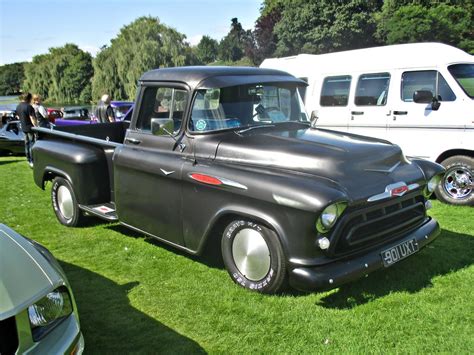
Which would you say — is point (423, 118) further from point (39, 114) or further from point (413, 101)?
point (39, 114)

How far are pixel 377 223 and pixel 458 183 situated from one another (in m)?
4.20

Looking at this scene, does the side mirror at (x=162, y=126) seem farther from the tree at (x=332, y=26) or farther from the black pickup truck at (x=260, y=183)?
the tree at (x=332, y=26)

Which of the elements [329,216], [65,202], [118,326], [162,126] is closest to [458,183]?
[329,216]

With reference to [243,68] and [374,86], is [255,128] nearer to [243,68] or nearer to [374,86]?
[243,68]

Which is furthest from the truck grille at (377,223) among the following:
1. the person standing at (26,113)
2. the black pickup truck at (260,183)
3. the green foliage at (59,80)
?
the green foliage at (59,80)

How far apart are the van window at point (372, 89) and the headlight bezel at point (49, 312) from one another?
705 centimetres

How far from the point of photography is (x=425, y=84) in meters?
7.75

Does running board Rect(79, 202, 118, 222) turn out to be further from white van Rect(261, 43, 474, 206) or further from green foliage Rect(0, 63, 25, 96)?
green foliage Rect(0, 63, 25, 96)

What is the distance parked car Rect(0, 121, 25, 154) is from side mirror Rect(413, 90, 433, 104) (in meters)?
12.7

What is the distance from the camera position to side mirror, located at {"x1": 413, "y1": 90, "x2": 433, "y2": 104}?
24.4ft

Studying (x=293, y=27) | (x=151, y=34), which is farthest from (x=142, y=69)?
(x=293, y=27)

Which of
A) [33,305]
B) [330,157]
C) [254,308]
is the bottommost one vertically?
[254,308]

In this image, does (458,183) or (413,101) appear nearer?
(458,183)

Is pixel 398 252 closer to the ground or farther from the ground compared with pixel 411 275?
farther from the ground
